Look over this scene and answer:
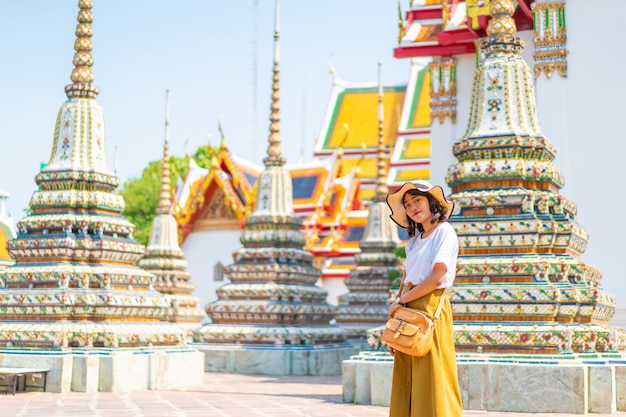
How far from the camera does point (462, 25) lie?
17.7 metres

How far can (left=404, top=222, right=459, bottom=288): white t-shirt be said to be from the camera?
204 inches

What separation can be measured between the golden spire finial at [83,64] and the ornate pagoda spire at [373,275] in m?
9.13

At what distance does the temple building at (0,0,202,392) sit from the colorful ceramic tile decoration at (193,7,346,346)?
3.80 meters

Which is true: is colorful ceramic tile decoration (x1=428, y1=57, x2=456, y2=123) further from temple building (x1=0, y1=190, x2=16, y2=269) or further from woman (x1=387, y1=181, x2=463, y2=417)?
woman (x1=387, y1=181, x2=463, y2=417)

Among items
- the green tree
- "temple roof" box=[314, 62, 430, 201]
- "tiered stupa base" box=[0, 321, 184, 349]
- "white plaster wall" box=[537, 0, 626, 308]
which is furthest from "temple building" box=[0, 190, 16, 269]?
the green tree

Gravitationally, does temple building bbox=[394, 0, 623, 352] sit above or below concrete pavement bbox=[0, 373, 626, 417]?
above

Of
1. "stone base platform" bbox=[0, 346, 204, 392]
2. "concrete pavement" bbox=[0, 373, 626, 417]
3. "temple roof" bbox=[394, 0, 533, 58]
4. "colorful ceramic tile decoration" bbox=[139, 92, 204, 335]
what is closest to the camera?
"concrete pavement" bbox=[0, 373, 626, 417]

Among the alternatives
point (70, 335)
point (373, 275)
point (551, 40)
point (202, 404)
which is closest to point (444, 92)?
point (551, 40)

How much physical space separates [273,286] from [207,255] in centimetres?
1167

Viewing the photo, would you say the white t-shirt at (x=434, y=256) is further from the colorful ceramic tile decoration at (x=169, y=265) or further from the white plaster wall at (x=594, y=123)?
the colorful ceramic tile decoration at (x=169, y=265)

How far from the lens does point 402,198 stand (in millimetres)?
5500

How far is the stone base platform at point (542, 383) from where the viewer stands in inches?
331

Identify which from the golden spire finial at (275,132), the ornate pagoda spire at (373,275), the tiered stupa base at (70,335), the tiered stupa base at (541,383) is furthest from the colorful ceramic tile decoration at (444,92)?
the tiered stupa base at (541,383)

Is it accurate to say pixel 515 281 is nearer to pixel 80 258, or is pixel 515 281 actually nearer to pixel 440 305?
pixel 440 305
